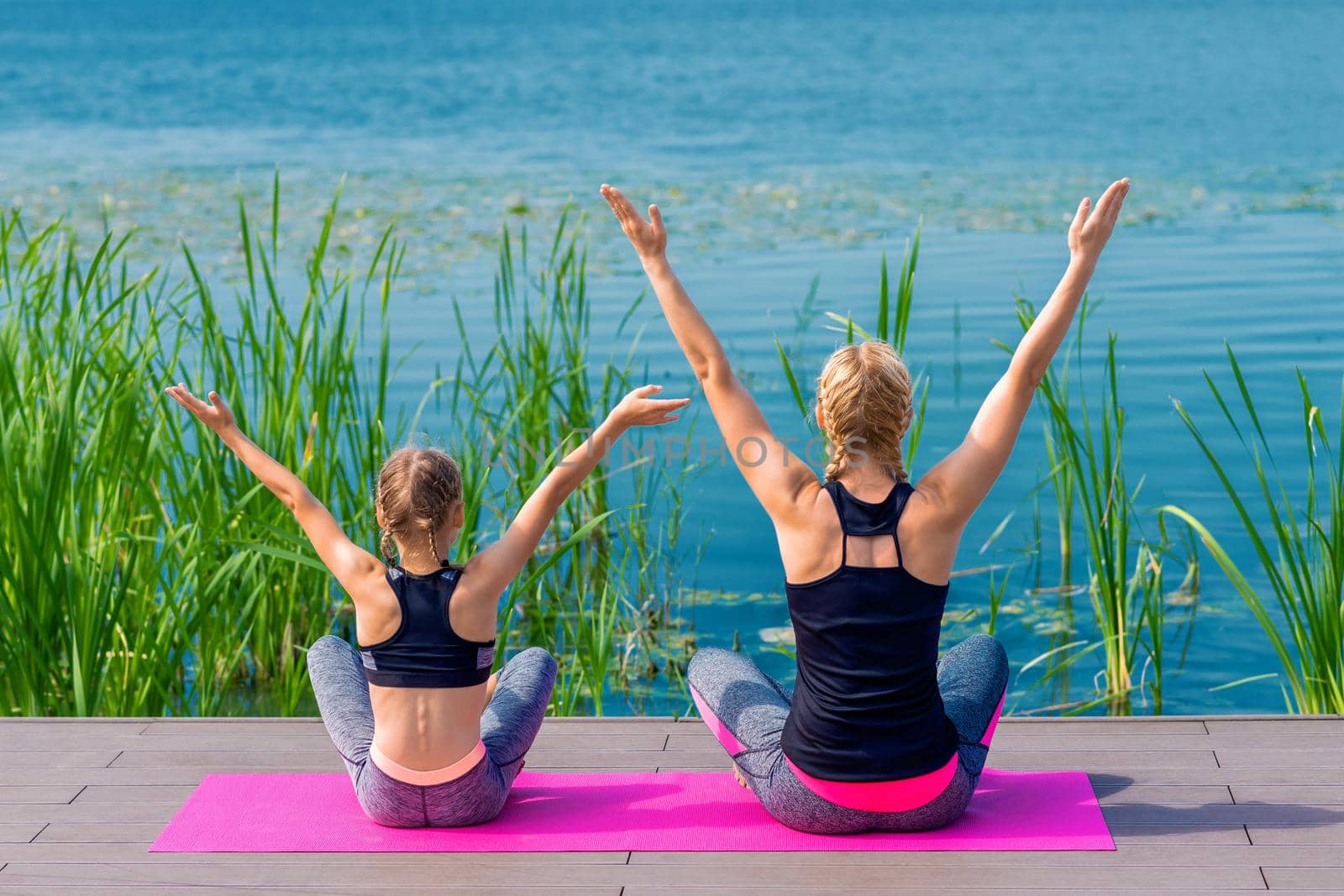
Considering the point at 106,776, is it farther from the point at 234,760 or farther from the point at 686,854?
the point at 686,854

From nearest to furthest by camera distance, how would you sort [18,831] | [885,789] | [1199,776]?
1. [885,789]
2. [18,831]
3. [1199,776]

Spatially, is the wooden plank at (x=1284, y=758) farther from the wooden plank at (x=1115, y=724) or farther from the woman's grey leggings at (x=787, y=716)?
the woman's grey leggings at (x=787, y=716)

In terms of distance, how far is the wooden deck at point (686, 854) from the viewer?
2.40 metres

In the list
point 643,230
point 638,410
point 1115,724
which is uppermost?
point 643,230

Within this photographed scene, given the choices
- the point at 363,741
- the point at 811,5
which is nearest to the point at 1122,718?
the point at 363,741

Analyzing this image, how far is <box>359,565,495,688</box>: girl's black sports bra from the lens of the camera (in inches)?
98.7

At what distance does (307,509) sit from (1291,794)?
184 centimetres

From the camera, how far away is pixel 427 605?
2504mm

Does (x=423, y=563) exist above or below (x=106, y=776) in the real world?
above

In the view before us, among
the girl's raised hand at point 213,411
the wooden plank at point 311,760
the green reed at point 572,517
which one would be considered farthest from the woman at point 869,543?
the green reed at point 572,517

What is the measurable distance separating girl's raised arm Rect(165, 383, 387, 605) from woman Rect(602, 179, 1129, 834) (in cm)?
66

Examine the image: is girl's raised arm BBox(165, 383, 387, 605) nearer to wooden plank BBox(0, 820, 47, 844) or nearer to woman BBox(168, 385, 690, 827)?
woman BBox(168, 385, 690, 827)

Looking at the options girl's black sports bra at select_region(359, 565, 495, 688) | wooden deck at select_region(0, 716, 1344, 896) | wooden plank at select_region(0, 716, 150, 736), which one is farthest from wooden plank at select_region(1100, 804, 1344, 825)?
wooden plank at select_region(0, 716, 150, 736)

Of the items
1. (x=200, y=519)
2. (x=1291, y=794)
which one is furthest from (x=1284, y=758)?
(x=200, y=519)
